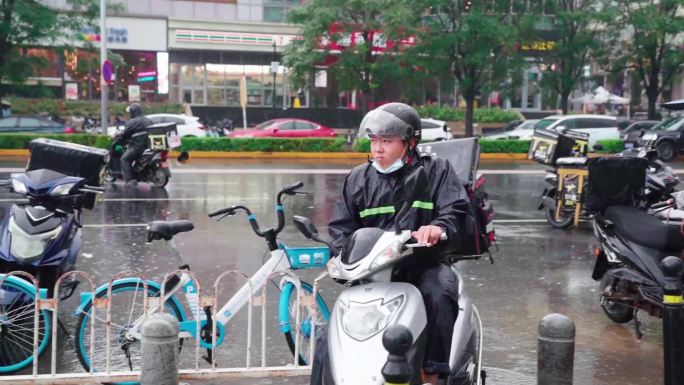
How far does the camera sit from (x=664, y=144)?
26.9 metres

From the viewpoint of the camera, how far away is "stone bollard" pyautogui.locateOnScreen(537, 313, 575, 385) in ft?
15.7

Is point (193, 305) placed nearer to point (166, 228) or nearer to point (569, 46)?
point (166, 228)

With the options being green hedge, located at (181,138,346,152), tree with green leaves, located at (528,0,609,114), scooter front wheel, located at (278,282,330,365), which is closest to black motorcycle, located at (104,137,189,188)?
green hedge, located at (181,138,346,152)

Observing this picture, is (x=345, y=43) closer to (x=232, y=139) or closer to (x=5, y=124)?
(x=232, y=139)

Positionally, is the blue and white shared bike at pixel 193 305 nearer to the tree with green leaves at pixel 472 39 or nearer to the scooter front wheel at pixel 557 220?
the scooter front wheel at pixel 557 220

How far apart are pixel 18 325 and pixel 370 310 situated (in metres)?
3.10

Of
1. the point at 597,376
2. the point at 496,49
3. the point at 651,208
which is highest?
the point at 496,49

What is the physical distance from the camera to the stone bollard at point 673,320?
17.0ft

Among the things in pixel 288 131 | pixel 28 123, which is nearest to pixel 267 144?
pixel 288 131

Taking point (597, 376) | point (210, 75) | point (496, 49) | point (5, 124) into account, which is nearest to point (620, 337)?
point (597, 376)

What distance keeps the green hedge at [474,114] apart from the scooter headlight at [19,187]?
1430 inches

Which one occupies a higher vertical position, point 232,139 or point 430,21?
point 430,21

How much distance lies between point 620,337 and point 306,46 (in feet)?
77.6

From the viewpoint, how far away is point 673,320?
5188 mm
